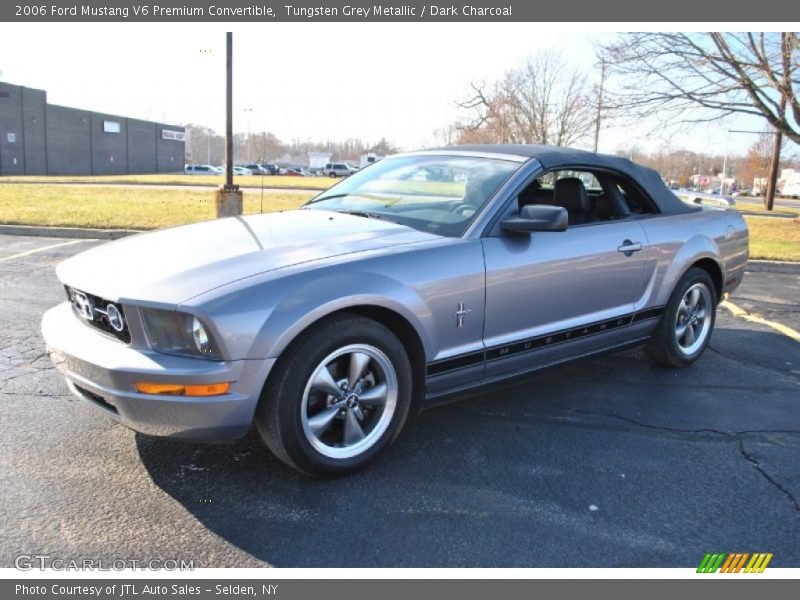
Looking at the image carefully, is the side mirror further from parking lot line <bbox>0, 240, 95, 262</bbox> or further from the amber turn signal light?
parking lot line <bbox>0, 240, 95, 262</bbox>

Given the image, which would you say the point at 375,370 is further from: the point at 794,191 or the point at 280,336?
the point at 794,191

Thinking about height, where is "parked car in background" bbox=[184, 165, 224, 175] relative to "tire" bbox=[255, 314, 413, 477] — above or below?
above

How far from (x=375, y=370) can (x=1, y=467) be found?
1801 millimetres

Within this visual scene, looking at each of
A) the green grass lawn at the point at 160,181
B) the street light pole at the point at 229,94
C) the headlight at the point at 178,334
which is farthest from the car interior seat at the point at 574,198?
the green grass lawn at the point at 160,181

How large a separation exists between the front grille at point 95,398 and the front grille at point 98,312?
10.5 inches

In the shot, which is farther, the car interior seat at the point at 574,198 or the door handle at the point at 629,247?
the car interior seat at the point at 574,198

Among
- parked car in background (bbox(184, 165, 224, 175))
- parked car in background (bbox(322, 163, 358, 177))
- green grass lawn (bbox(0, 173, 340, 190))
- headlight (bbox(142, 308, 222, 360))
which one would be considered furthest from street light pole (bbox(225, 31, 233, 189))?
parked car in background (bbox(184, 165, 224, 175))

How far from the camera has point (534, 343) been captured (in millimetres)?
3717

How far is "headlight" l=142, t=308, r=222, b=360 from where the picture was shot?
8.75 feet

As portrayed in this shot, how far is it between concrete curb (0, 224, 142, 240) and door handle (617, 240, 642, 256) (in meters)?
9.17

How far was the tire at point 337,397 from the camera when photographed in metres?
2.80

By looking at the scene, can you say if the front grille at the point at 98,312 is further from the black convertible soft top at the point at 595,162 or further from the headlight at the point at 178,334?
the black convertible soft top at the point at 595,162

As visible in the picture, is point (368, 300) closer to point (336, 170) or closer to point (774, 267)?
point (774, 267)

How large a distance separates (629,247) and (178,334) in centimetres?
287
